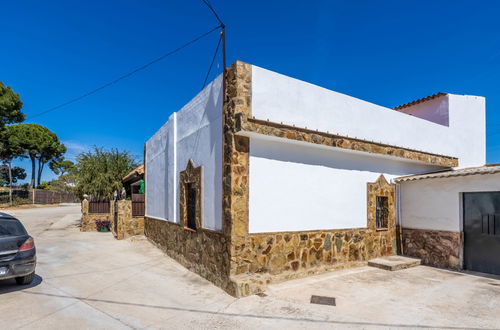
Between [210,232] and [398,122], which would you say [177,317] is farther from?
[398,122]

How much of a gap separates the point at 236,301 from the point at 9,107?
36673 millimetres

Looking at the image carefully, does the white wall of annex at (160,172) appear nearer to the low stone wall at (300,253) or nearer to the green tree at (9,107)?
the low stone wall at (300,253)

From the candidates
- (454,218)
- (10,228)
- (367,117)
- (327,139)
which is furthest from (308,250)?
(10,228)

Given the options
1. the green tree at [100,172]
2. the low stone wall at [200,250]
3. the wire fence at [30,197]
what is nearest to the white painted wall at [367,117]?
the low stone wall at [200,250]

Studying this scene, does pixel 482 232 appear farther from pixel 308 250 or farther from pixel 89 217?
pixel 89 217

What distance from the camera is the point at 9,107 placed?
99.7ft

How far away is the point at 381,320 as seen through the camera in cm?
494

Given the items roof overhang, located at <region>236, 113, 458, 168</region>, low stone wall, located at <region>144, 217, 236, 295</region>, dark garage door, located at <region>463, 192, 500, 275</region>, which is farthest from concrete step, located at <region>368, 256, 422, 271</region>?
low stone wall, located at <region>144, 217, 236, 295</region>

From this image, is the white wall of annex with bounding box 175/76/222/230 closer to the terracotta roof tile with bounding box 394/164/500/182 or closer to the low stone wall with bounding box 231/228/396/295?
the low stone wall with bounding box 231/228/396/295

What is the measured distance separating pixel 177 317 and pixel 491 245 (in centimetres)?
891

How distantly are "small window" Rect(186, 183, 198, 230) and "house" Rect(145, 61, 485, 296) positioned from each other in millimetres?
46

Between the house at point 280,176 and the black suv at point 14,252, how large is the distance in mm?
3824

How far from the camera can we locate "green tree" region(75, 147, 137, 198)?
1994cm

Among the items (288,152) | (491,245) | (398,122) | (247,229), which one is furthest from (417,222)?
(247,229)
